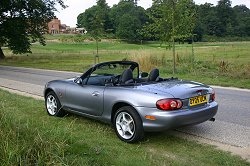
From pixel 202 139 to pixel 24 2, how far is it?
3067cm

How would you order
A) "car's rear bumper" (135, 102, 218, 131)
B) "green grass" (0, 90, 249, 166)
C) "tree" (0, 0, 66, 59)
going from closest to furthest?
1. "green grass" (0, 90, 249, 166)
2. "car's rear bumper" (135, 102, 218, 131)
3. "tree" (0, 0, 66, 59)

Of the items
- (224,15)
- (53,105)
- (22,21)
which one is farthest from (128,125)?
(224,15)

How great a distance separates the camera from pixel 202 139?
5.66m

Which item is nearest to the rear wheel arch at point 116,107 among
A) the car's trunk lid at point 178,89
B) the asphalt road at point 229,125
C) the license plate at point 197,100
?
the car's trunk lid at point 178,89

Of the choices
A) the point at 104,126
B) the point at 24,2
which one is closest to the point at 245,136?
the point at 104,126

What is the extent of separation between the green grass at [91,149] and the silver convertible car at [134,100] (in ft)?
1.13

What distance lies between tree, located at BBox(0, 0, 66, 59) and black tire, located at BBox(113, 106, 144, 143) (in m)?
28.7

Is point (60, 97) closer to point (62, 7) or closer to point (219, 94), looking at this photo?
point (219, 94)

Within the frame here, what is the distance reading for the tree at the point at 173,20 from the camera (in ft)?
55.6

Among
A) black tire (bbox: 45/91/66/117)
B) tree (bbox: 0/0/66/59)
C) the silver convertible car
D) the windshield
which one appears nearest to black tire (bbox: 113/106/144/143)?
the silver convertible car

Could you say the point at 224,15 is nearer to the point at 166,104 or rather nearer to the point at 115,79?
the point at 115,79

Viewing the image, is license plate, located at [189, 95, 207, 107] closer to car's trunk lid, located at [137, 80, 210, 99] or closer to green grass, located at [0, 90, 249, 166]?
car's trunk lid, located at [137, 80, 210, 99]

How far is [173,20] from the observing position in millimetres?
16938

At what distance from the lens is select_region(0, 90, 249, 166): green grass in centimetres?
379
